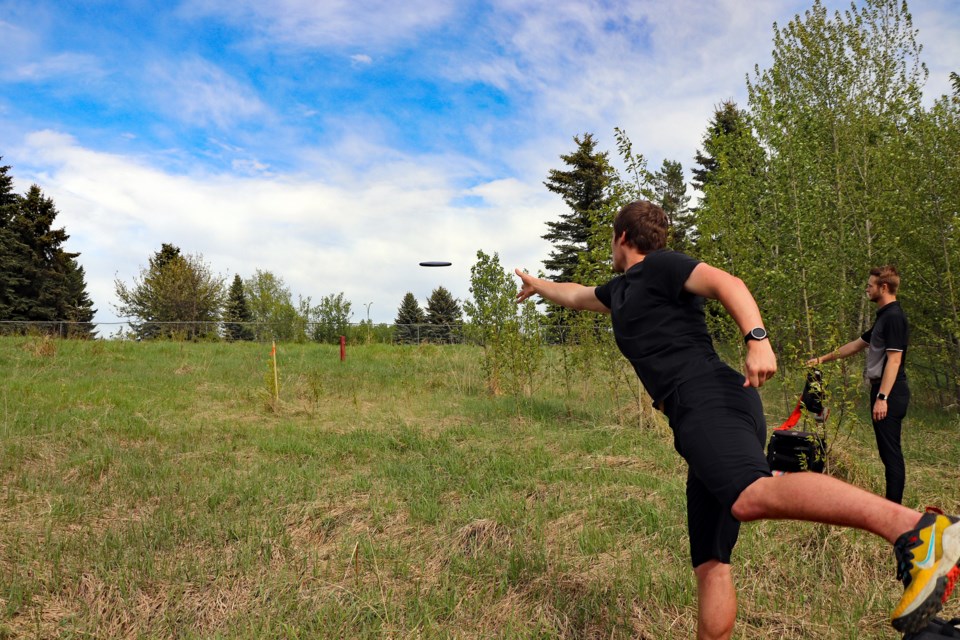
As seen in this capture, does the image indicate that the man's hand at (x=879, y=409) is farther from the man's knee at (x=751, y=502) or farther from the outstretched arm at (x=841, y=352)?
the man's knee at (x=751, y=502)

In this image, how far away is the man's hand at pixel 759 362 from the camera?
2076 mm

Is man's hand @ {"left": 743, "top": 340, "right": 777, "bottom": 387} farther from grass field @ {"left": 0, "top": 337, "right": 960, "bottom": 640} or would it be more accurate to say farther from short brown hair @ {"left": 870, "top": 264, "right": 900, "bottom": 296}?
short brown hair @ {"left": 870, "top": 264, "right": 900, "bottom": 296}

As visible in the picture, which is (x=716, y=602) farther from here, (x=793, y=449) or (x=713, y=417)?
(x=793, y=449)

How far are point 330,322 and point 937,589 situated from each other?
2803cm

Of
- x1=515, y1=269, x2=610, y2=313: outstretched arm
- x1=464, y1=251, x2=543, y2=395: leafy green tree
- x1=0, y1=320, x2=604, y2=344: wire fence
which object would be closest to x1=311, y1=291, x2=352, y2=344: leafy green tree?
x1=0, y1=320, x2=604, y2=344: wire fence

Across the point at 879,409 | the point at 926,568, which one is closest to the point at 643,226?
the point at 926,568

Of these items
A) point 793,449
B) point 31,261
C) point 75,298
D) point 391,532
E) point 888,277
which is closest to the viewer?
point 793,449

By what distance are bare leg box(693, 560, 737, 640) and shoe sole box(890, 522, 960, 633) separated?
720 mm

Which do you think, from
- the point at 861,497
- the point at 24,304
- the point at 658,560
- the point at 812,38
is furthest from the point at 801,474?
the point at 24,304

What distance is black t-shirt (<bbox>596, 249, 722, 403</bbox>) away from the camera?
2328 millimetres

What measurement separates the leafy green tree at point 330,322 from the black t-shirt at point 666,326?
25909mm

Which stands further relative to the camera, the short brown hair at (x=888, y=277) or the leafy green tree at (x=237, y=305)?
the leafy green tree at (x=237, y=305)

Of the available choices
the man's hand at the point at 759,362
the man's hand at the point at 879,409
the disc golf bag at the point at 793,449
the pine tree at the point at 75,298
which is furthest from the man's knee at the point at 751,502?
the pine tree at the point at 75,298

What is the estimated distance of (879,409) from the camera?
482 cm
